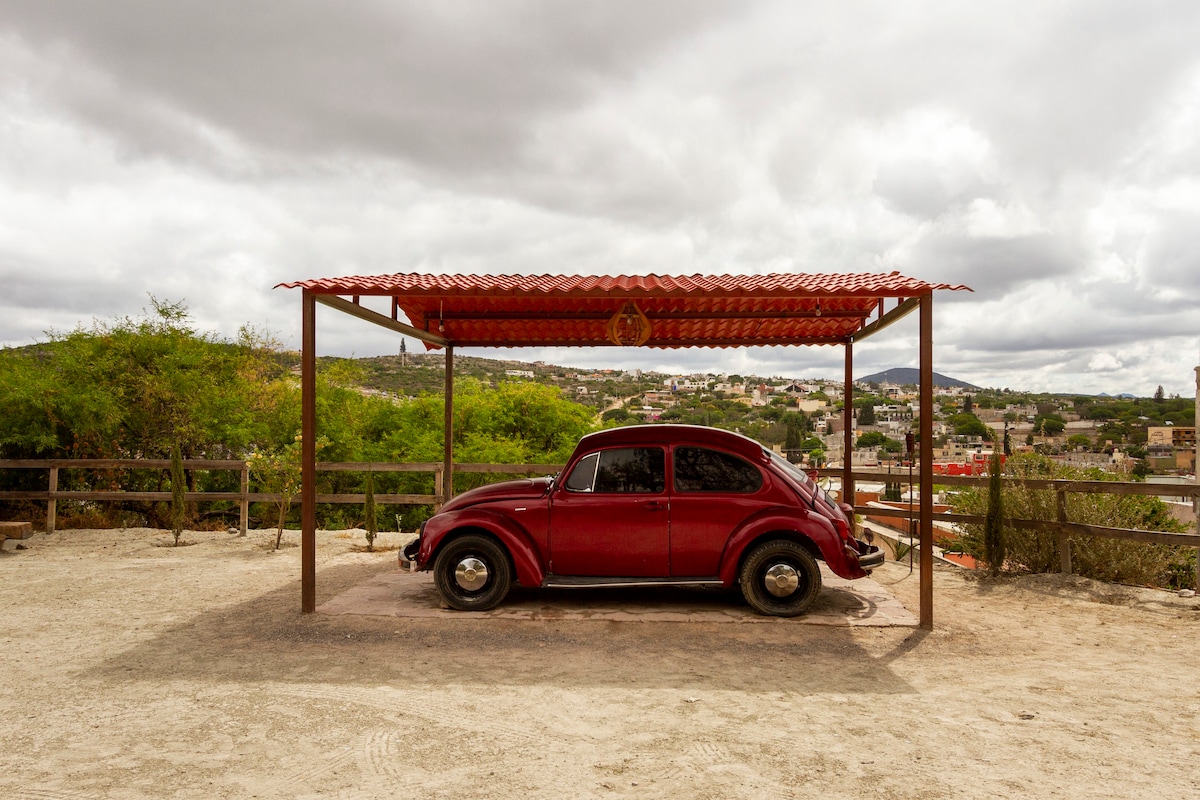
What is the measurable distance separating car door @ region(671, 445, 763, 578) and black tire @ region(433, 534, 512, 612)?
1592mm

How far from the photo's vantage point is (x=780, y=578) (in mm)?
6633

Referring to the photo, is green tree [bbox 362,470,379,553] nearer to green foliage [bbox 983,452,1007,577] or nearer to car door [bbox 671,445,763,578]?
car door [bbox 671,445,763,578]

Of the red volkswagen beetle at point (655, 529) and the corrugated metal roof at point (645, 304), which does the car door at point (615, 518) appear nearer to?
the red volkswagen beetle at point (655, 529)

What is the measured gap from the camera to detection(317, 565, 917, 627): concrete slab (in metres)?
6.70

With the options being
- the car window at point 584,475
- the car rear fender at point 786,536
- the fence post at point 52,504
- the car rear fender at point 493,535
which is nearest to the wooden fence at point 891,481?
the fence post at point 52,504

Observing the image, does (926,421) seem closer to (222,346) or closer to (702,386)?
(222,346)

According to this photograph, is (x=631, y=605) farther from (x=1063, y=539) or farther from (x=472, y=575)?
(x=1063, y=539)

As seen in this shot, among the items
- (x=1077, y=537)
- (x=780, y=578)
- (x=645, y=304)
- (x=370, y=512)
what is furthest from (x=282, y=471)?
(x=1077, y=537)

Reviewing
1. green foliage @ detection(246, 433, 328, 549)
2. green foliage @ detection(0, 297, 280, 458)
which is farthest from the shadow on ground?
green foliage @ detection(0, 297, 280, 458)

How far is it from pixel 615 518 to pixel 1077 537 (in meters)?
5.63

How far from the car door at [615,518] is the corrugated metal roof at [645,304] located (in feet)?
5.32

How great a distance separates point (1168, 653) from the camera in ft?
19.2

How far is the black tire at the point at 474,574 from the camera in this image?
6.84m

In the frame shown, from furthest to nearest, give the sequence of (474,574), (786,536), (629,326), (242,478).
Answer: (242,478) < (629,326) < (474,574) < (786,536)
